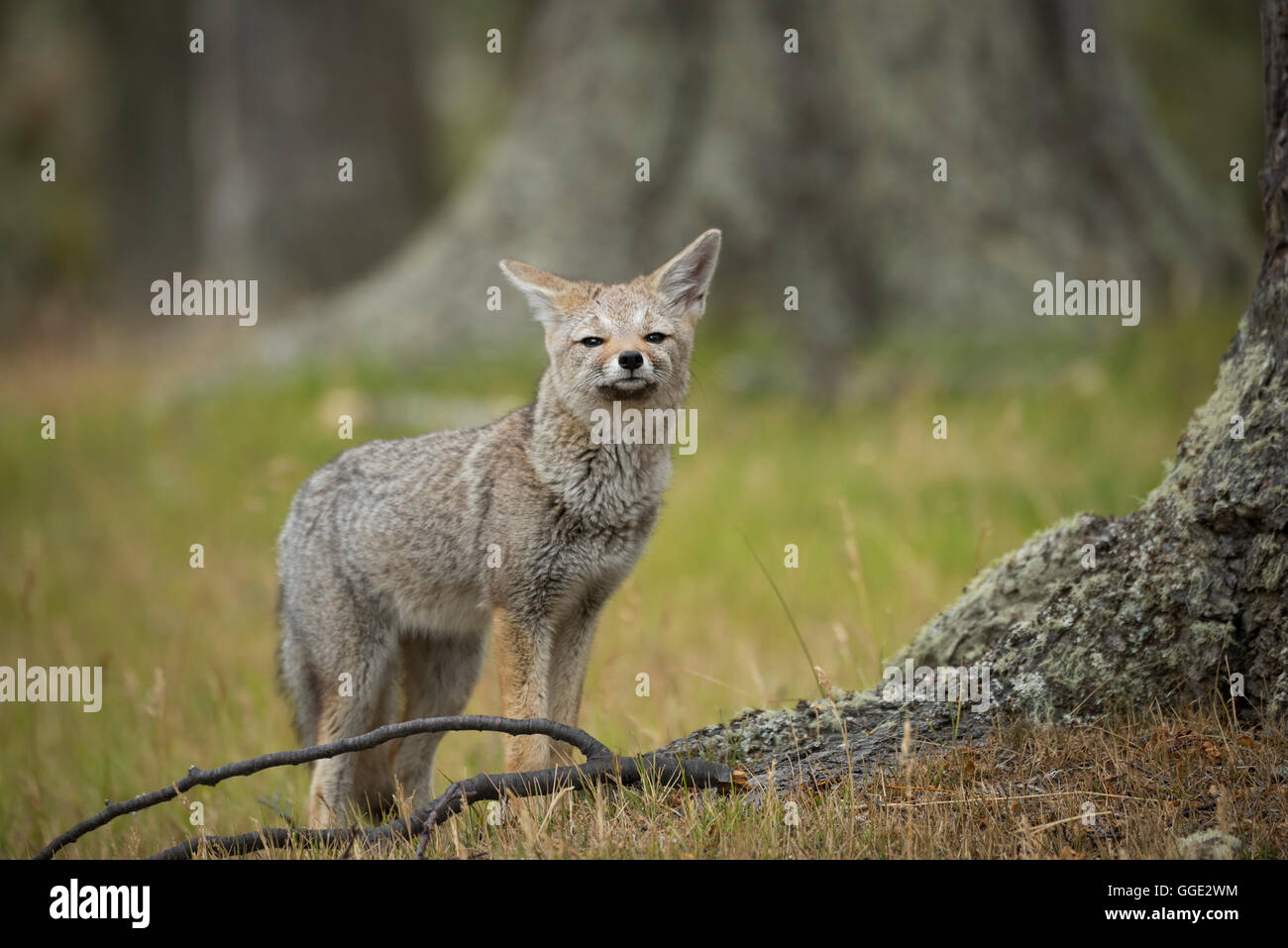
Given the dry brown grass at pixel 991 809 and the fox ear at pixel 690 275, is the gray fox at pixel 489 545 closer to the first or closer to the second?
the fox ear at pixel 690 275

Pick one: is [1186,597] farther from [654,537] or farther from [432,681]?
[432,681]

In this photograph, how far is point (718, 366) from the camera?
10992 mm

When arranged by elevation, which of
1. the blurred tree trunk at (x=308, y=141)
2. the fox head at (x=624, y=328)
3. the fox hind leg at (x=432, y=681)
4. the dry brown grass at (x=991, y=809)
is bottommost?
the dry brown grass at (x=991, y=809)

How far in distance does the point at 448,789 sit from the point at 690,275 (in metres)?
2.49

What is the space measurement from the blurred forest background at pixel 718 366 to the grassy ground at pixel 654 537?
39mm

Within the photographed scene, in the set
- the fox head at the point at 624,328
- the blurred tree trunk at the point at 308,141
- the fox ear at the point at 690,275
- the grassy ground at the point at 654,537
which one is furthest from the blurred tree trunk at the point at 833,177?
the fox head at the point at 624,328

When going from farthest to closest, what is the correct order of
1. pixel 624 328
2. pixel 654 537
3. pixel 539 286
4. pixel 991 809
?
pixel 654 537, pixel 539 286, pixel 624 328, pixel 991 809

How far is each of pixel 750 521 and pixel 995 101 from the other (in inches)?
225

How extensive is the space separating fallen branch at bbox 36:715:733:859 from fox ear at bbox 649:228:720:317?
6.74 ft

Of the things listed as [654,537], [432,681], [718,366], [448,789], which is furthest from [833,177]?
[448,789]

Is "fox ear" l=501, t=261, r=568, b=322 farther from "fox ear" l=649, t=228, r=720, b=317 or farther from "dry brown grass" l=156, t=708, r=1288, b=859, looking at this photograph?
"dry brown grass" l=156, t=708, r=1288, b=859

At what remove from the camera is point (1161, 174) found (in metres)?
11.4

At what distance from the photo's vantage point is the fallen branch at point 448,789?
332cm
